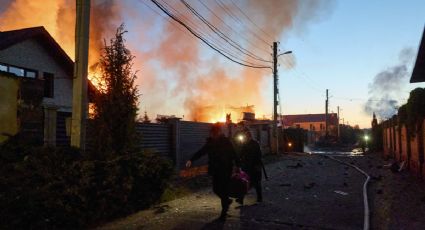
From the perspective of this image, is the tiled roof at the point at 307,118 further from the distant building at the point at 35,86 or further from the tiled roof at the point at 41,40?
the distant building at the point at 35,86

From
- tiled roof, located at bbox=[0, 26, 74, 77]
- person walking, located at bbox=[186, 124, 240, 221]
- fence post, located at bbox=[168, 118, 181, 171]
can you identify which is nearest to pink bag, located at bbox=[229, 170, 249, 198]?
person walking, located at bbox=[186, 124, 240, 221]

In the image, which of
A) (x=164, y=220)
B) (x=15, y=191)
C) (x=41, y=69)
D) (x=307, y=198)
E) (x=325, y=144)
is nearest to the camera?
(x=15, y=191)

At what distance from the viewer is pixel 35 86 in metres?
11.7

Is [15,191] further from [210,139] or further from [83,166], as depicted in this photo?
[210,139]

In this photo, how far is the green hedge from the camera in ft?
21.8

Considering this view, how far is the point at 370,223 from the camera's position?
27.2 feet

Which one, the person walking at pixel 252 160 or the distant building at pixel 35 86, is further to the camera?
the person walking at pixel 252 160

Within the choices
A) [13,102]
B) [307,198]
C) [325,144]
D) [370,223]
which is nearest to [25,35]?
[13,102]

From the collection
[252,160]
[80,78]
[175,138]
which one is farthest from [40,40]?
[252,160]

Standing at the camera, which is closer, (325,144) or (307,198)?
(307,198)

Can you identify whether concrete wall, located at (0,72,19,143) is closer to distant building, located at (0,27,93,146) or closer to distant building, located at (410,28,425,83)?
distant building, located at (0,27,93,146)

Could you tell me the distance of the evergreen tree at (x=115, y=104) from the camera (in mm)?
9440

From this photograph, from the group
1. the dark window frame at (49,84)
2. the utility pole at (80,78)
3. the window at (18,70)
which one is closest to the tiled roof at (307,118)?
the dark window frame at (49,84)

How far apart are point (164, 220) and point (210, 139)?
5.69ft
